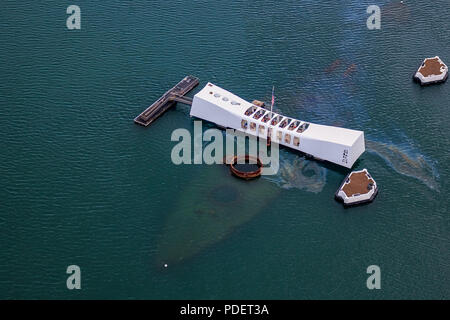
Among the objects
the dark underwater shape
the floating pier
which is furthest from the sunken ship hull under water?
the dark underwater shape

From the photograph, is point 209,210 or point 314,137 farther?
point 314,137

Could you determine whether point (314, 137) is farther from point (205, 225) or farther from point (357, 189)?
point (205, 225)

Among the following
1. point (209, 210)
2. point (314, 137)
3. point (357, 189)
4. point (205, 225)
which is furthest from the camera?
point (314, 137)

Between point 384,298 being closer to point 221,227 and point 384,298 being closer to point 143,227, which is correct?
point 221,227

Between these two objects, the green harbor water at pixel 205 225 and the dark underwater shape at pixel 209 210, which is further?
the dark underwater shape at pixel 209 210

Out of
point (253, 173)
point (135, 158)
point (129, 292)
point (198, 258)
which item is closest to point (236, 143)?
point (253, 173)

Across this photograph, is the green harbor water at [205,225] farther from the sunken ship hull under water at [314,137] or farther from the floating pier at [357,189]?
the sunken ship hull under water at [314,137]

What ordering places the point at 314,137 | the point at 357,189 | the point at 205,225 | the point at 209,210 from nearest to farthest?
1. the point at 205,225
2. the point at 209,210
3. the point at 357,189
4. the point at 314,137

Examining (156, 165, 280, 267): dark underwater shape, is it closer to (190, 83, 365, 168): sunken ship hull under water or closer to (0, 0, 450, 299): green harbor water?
(0, 0, 450, 299): green harbor water

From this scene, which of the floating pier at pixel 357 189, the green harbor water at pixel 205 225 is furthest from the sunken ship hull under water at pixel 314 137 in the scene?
the floating pier at pixel 357 189

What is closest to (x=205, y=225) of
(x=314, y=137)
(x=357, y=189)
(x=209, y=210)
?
(x=209, y=210)
